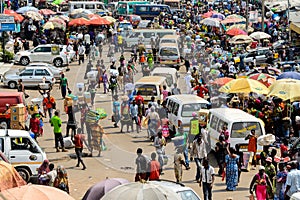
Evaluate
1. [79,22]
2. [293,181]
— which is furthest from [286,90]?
[79,22]

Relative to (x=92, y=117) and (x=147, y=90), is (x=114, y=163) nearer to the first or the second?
(x=92, y=117)

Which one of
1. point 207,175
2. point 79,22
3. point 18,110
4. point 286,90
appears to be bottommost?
point 79,22

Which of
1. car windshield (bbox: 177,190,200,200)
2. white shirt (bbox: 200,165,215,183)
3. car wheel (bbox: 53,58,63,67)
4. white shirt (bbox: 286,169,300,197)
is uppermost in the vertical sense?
car windshield (bbox: 177,190,200,200)

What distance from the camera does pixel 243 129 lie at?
2236cm

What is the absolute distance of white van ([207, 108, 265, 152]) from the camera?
22234mm

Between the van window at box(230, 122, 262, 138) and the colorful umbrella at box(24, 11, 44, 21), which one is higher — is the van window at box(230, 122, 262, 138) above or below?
above

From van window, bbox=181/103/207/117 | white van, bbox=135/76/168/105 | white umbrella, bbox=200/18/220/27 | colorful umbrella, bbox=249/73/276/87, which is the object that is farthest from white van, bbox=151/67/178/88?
white umbrella, bbox=200/18/220/27

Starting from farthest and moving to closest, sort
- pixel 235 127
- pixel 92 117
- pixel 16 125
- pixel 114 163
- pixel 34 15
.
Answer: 1. pixel 34 15
2. pixel 16 125
3. pixel 92 117
4. pixel 114 163
5. pixel 235 127

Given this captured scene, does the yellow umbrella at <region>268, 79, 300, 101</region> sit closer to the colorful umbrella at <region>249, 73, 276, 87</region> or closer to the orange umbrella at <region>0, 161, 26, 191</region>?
the colorful umbrella at <region>249, 73, 276, 87</region>

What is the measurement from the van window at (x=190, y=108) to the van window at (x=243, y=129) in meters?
3.21

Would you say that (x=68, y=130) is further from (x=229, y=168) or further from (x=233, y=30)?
(x=233, y=30)

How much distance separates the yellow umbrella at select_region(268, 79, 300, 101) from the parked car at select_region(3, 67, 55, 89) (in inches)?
454

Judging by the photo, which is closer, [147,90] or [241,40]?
[147,90]

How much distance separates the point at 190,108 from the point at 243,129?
135 inches
